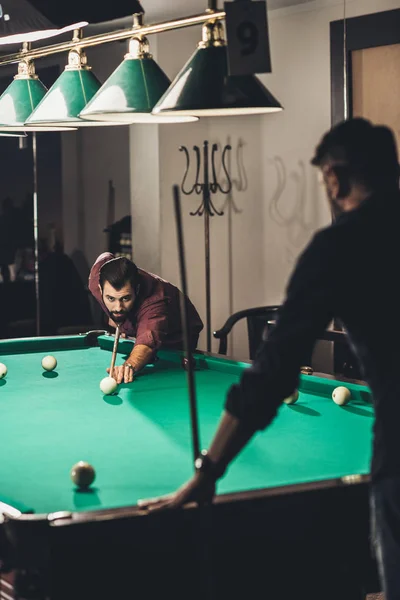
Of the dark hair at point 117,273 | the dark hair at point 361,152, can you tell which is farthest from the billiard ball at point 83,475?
the dark hair at point 117,273

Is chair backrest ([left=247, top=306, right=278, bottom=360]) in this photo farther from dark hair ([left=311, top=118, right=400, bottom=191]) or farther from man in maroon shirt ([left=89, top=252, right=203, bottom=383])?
dark hair ([left=311, top=118, right=400, bottom=191])

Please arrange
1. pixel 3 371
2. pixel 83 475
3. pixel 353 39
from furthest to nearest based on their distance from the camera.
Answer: pixel 353 39 → pixel 3 371 → pixel 83 475

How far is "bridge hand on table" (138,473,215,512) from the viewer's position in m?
1.93

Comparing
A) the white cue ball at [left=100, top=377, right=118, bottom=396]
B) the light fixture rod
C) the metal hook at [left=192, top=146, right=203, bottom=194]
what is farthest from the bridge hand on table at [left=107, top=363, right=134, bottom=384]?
the metal hook at [left=192, top=146, right=203, bottom=194]

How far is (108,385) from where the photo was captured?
350cm

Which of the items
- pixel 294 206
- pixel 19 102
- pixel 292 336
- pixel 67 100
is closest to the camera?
pixel 292 336

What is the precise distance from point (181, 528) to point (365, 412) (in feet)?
3.83

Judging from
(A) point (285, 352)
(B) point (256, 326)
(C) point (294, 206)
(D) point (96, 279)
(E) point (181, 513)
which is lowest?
(E) point (181, 513)

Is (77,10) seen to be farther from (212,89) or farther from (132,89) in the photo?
(212,89)

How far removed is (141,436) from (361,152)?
1271 mm

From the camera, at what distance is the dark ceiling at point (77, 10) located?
281 centimetres

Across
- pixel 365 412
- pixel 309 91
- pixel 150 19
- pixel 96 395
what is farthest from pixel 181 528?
pixel 150 19

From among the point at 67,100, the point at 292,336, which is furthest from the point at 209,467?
the point at 67,100

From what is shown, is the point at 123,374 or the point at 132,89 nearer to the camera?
the point at 132,89
